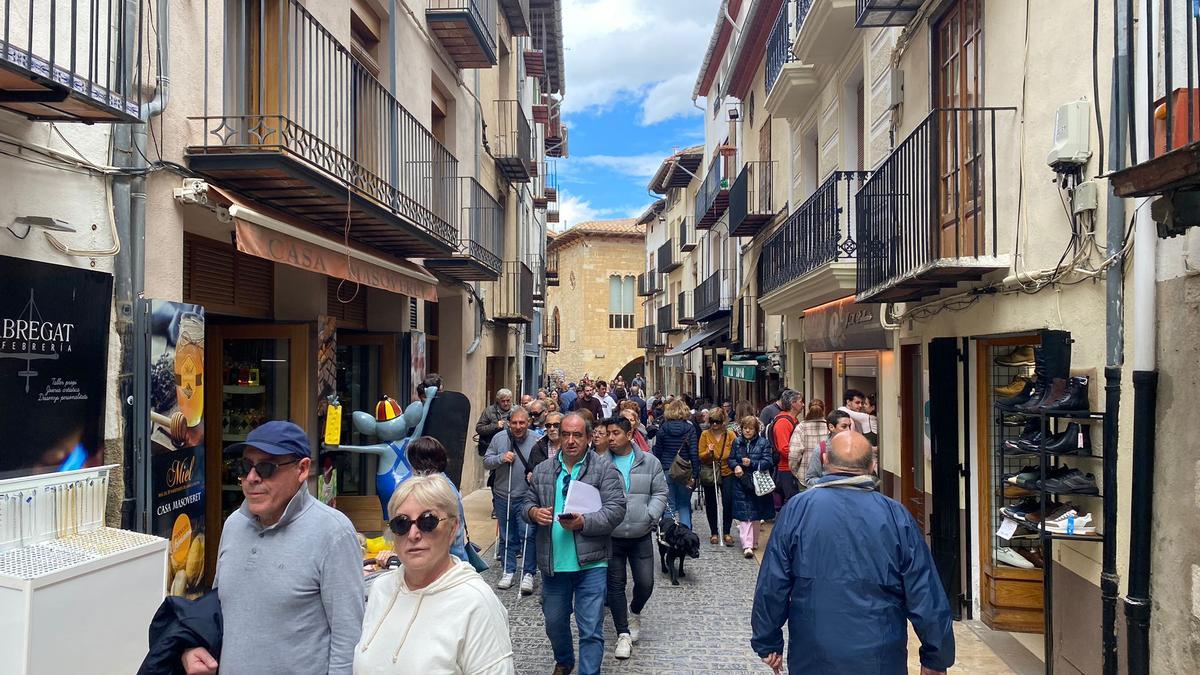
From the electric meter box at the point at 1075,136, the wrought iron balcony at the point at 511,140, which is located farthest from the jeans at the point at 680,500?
the wrought iron balcony at the point at 511,140

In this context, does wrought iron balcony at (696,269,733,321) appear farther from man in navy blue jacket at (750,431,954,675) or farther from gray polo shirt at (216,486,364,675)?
gray polo shirt at (216,486,364,675)

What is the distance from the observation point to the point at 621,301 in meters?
48.6

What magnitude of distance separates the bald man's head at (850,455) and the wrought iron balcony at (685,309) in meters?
25.4

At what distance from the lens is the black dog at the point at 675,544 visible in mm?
8258

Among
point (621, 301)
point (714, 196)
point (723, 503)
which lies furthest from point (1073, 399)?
point (621, 301)

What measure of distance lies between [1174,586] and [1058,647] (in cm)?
164

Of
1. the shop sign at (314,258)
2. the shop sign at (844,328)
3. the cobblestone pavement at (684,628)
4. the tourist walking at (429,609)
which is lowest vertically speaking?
the cobblestone pavement at (684,628)

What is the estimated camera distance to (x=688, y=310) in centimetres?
3111

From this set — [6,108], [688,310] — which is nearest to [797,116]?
[6,108]

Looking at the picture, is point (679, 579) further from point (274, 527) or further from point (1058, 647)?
point (274, 527)

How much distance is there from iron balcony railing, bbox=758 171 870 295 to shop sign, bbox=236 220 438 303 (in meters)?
5.22

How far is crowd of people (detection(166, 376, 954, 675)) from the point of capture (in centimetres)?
258

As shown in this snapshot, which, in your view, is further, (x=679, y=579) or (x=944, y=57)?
(x=679, y=579)

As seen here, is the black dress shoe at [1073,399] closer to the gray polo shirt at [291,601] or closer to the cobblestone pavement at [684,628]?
the cobblestone pavement at [684,628]
